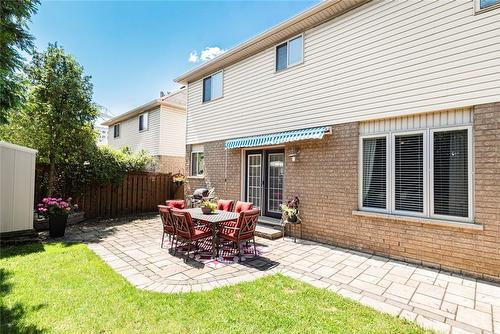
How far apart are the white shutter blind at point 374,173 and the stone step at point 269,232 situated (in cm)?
325

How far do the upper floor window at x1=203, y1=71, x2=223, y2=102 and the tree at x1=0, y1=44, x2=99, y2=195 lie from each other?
5602 mm

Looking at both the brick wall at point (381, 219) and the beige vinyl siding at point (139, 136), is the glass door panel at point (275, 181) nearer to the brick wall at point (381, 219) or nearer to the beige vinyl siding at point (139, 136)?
the brick wall at point (381, 219)

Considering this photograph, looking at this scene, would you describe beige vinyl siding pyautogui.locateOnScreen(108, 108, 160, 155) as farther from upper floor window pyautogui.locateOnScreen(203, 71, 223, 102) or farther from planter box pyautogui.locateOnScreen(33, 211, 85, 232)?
planter box pyautogui.locateOnScreen(33, 211, 85, 232)

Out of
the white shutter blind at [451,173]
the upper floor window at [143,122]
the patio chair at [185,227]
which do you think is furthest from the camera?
the upper floor window at [143,122]

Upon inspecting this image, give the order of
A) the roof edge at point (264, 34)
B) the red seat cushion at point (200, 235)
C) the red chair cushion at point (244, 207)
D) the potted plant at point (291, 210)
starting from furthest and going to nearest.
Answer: the potted plant at point (291, 210) < the red chair cushion at point (244, 207) < the roof edge at point (264, 34) < the red seat cushion at point (200, 235)

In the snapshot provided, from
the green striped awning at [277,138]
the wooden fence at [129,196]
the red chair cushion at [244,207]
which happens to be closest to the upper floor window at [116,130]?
the wooden fence at [129,196]

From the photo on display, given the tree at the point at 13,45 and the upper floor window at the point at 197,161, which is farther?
the upper floor window at the point at 197,161

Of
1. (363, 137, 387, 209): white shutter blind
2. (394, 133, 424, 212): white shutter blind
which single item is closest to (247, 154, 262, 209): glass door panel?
(363, 137, 387, 209): white shutter blind

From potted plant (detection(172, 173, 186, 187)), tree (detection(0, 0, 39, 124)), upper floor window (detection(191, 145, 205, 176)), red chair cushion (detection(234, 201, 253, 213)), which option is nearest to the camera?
tree (detection(0, 0, 39, 124))

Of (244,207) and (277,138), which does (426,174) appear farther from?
(244,207)

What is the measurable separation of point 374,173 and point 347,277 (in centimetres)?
337

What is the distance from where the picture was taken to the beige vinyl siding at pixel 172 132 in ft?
60.8

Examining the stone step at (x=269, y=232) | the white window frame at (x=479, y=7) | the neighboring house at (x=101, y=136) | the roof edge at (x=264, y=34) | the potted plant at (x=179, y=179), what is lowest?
the stone step at (x=269, y=232)

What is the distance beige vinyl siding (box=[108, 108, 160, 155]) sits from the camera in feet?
61.7
